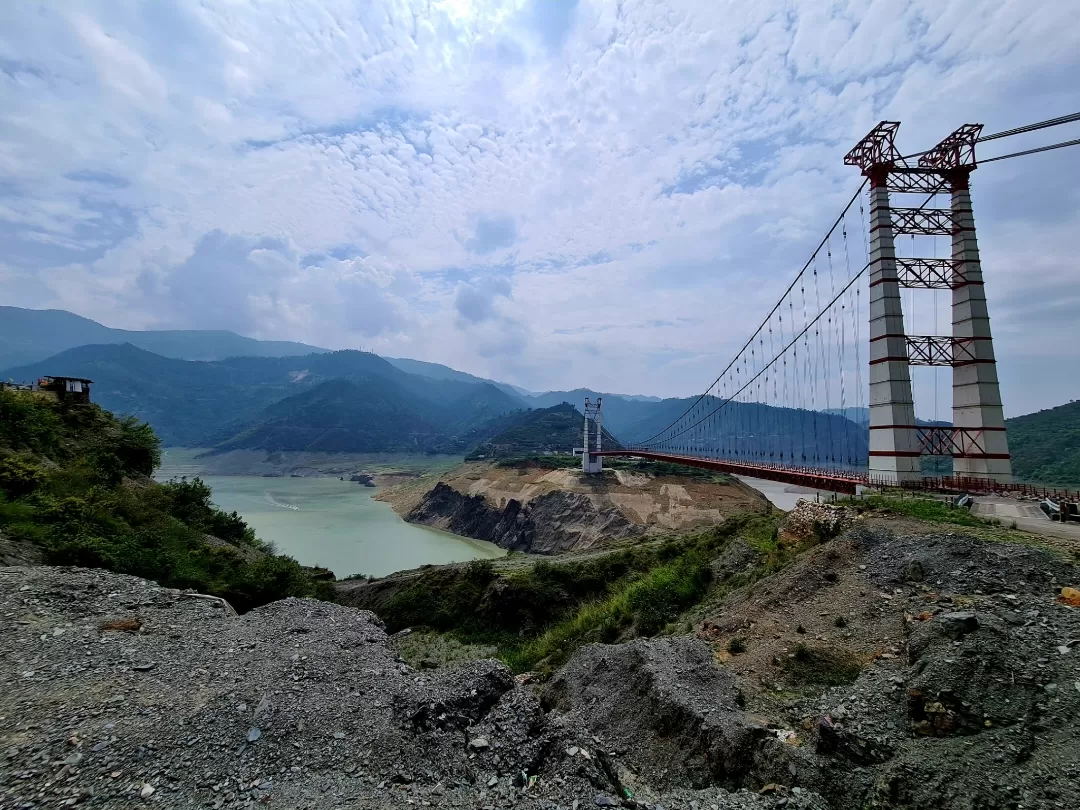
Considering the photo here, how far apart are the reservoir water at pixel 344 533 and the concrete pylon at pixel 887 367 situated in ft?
106

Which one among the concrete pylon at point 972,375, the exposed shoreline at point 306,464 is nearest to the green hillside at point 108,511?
the concrete pylon at point 972,375

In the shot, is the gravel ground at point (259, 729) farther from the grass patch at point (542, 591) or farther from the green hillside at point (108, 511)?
the grass patch at point (542, 591)

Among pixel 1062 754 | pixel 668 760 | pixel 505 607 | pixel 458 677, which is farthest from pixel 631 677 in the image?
pixel 505 607

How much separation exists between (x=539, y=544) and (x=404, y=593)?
25730mm

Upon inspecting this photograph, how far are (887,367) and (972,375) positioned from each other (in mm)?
3092

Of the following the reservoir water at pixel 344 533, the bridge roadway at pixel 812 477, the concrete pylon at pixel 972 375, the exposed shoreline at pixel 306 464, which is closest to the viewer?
the concrete pylon at pixel 972 375

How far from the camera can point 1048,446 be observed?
49.9 meters

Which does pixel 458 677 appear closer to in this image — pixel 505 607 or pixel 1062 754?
pixel 1062 754

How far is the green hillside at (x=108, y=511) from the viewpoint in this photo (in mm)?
11172

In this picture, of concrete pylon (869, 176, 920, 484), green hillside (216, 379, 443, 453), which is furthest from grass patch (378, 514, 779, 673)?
green hillside (216, 379, 443, 453)

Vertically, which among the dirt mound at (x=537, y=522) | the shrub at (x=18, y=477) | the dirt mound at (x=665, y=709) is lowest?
the dirt mound at (x=537, y=522)

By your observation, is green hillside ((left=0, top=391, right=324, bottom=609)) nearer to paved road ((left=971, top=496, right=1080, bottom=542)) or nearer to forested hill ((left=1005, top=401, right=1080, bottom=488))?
paved road ((left=971, top=496, right=1080, bottom=542))

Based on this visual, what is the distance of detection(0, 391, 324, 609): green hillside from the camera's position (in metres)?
11.2

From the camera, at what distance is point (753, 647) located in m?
8.05
